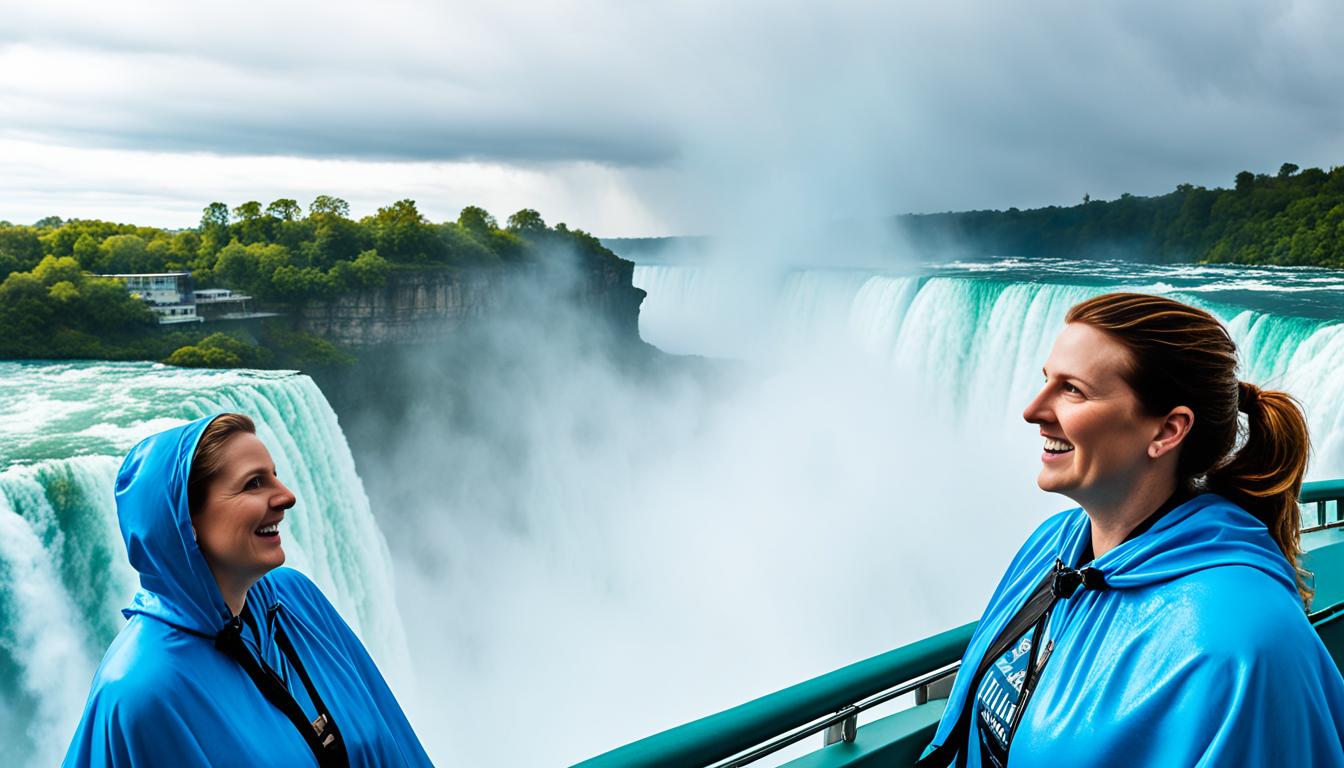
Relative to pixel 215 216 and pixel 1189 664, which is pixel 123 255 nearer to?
pixel 215 216

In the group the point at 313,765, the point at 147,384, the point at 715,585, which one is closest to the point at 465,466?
the point at 715,585

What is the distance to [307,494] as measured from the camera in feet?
47.5

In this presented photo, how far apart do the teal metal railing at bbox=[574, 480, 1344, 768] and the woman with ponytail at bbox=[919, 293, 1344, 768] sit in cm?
18

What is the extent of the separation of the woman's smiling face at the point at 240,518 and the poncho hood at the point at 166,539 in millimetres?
23

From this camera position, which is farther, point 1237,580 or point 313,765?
point 313,765

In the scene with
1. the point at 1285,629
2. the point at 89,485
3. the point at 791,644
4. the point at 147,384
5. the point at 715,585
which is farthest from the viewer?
the point at 715,585

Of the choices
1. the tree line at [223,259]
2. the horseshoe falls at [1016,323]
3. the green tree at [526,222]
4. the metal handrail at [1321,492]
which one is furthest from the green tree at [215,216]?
the metal handrail at [1321,492]

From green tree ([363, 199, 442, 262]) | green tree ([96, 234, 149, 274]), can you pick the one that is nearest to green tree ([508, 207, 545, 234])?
green tree ([363, 199, 442, 262])

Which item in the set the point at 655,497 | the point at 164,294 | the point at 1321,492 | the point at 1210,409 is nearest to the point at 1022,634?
the point at 1210,409

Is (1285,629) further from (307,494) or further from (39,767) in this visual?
(307,494)

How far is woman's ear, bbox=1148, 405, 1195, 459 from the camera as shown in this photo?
3.35ft

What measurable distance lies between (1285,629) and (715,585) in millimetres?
30352

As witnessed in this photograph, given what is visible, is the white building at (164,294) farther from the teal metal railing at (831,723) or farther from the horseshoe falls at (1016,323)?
the teal metal railing at (831,723)

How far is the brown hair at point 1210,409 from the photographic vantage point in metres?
1.03
